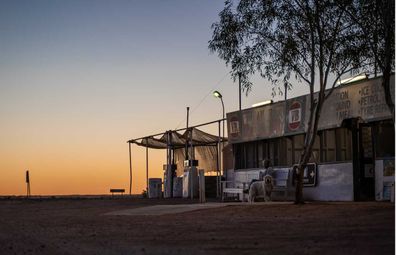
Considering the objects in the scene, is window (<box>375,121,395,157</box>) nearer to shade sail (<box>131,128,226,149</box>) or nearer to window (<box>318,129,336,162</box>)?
window (<box>318,129,336,162</box>)

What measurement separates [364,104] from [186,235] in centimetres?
1130

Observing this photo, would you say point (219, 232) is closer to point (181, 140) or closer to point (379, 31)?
point (379, 31)

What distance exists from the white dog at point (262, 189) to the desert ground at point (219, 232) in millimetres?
3704

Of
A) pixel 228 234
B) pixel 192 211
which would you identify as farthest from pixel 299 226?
pixel 192 211

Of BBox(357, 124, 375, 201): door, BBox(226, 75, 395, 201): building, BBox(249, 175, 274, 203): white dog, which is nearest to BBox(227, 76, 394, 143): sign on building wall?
BBox(226, 75, 395, 201): building

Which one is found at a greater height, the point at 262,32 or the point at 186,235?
the point at 262,32

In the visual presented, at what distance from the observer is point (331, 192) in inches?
973

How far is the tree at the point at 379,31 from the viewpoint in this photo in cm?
1717

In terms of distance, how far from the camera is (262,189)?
24.5 m

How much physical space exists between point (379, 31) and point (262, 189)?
8331mm

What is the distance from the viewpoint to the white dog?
24.3 m

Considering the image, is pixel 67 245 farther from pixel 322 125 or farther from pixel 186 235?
pixel 322 125

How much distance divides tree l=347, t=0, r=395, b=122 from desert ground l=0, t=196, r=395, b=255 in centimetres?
348

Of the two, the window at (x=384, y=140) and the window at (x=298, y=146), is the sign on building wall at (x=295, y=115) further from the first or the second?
the window at (x=384, y=140)
